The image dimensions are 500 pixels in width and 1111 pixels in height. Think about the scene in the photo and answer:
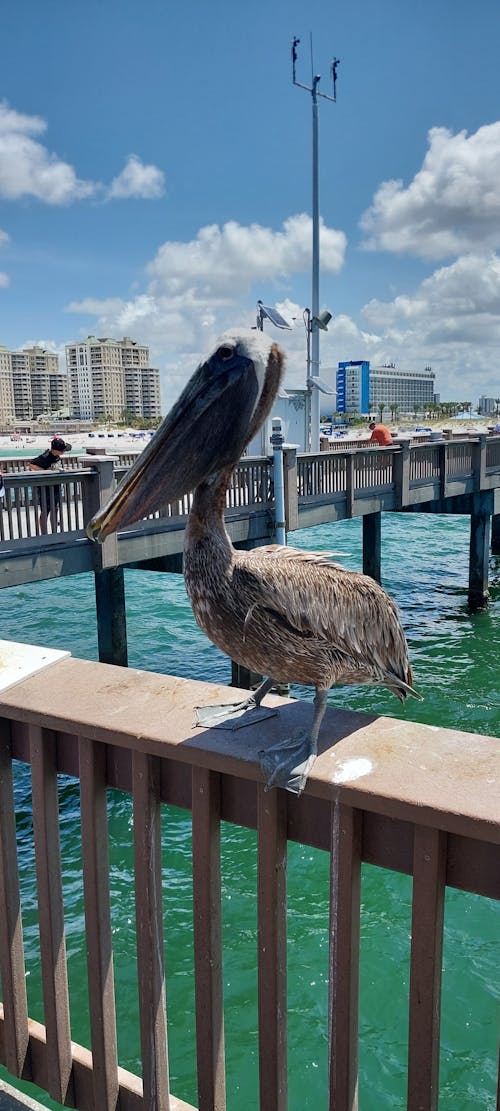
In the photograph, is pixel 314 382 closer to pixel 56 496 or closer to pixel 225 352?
pixel 56 496

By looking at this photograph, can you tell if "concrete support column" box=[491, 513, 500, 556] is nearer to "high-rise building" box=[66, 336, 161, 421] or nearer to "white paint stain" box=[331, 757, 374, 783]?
"white paint stain" box=[331, 757, 374, 783]

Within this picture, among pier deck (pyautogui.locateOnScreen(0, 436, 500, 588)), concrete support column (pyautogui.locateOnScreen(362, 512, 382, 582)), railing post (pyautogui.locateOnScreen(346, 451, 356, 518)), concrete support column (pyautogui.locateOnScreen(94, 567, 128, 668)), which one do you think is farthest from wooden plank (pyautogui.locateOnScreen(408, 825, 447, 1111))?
concrete support column (pyautogui.locateOnScreen(362, 512, 382, 582))

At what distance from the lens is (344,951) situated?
1.92 m

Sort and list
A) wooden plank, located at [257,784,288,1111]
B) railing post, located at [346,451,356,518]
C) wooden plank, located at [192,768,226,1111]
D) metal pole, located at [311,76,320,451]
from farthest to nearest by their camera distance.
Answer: metal pole, located at [311,76,320,451], railing post, located at [346,451,356,518], wooden plank, located at [192,768,226,1111], wooden plank, located at [257,784,288,1111]

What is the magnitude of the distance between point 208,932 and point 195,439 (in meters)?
1.34

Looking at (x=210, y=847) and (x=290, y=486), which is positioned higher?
(x=290, y=486)

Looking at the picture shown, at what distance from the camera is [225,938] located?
7469 mm

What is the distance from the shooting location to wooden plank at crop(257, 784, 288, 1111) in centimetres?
199

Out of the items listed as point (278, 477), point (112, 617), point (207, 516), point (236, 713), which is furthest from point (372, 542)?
point (236, 713)

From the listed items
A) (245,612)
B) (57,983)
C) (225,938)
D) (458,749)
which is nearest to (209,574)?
(245,612)

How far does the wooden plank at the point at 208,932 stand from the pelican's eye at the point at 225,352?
1184mm

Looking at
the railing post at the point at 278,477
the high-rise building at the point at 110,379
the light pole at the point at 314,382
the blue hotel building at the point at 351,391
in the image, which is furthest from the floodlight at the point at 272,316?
the high-rise building at the point at 110,379

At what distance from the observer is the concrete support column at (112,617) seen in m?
12.7

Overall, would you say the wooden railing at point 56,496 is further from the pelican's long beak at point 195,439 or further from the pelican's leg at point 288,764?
the pelican's leg at point 288,764
